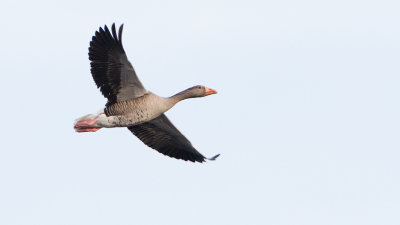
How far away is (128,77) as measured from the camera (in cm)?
2305

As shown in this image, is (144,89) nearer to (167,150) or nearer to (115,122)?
(115,122)

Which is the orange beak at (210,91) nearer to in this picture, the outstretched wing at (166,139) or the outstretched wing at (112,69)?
the outstretched wing at (166,139)

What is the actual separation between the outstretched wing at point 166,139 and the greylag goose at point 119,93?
168 millimetres

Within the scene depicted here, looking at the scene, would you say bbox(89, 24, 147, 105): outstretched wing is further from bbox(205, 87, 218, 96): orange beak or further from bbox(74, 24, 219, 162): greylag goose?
bbox(205, 87, 218, 96): orange beak

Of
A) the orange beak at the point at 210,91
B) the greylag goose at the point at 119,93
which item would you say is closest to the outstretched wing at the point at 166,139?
the greylag goose at the point at 119,93

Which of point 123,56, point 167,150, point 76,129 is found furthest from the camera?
point 167,150

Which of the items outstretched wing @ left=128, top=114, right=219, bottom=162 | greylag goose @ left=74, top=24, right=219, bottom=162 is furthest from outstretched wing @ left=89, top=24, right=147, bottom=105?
outstretched wing @ left=128, top=114, right=219, bottom=162

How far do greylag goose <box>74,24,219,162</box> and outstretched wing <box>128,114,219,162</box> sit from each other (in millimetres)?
168

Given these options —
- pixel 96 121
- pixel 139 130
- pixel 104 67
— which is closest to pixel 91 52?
pixel 104 67

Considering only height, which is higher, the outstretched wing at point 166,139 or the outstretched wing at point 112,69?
the outstretched wing at point 112,69

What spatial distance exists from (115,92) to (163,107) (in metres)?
1.39

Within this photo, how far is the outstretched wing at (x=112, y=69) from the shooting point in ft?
74.6

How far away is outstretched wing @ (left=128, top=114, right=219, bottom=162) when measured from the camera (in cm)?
2541

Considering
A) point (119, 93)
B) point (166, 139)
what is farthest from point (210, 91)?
point (119, 93)
